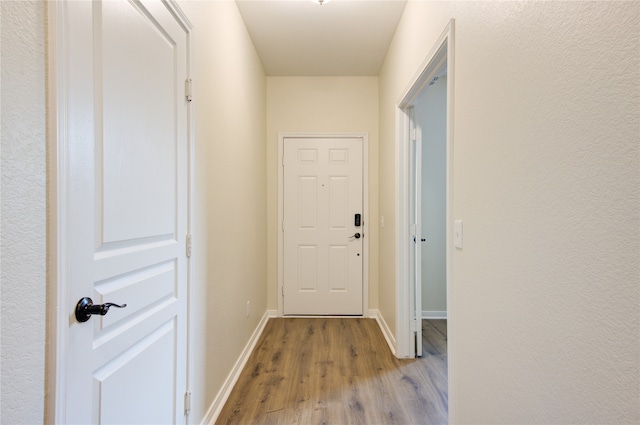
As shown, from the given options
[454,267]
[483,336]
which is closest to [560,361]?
[483,336]

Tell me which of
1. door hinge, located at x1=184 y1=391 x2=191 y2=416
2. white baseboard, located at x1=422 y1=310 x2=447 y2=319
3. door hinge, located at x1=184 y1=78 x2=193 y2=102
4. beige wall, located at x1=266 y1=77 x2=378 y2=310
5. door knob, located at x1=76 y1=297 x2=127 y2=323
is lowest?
white baseboard, located at x1=422 y1=310 x2=447 y2=319

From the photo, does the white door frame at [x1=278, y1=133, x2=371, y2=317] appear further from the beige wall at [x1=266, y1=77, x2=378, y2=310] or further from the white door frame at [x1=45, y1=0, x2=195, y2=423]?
the white door frame at [x1=45, y1=0, x2=195, y2=423]

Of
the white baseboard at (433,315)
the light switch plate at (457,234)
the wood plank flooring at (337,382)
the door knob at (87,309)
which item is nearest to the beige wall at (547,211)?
the light switch plate at (457,234)

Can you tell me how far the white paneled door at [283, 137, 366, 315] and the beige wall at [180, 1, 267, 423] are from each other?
0.64 metres

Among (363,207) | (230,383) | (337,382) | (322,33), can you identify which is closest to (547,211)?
(337,382)

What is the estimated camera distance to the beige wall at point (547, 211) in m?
0.64

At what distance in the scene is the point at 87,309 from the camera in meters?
0.86

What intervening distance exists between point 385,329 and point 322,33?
2718mm

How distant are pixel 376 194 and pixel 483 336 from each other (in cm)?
244

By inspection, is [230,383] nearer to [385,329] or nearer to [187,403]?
[187,403]

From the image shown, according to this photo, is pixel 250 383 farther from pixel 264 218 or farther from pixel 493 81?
pixel 493 81

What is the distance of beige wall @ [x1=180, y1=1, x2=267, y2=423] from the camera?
1640 millimetres

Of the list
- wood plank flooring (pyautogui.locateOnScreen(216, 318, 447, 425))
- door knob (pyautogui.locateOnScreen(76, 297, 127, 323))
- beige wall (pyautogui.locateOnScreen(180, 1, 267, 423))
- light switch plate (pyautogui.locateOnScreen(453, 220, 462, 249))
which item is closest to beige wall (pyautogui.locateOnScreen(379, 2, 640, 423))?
light switch plate (pyautogui.locateOnScreen(453, 220, 462, 249))

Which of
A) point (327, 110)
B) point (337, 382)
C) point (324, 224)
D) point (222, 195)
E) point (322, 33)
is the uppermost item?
point (322, 33)
